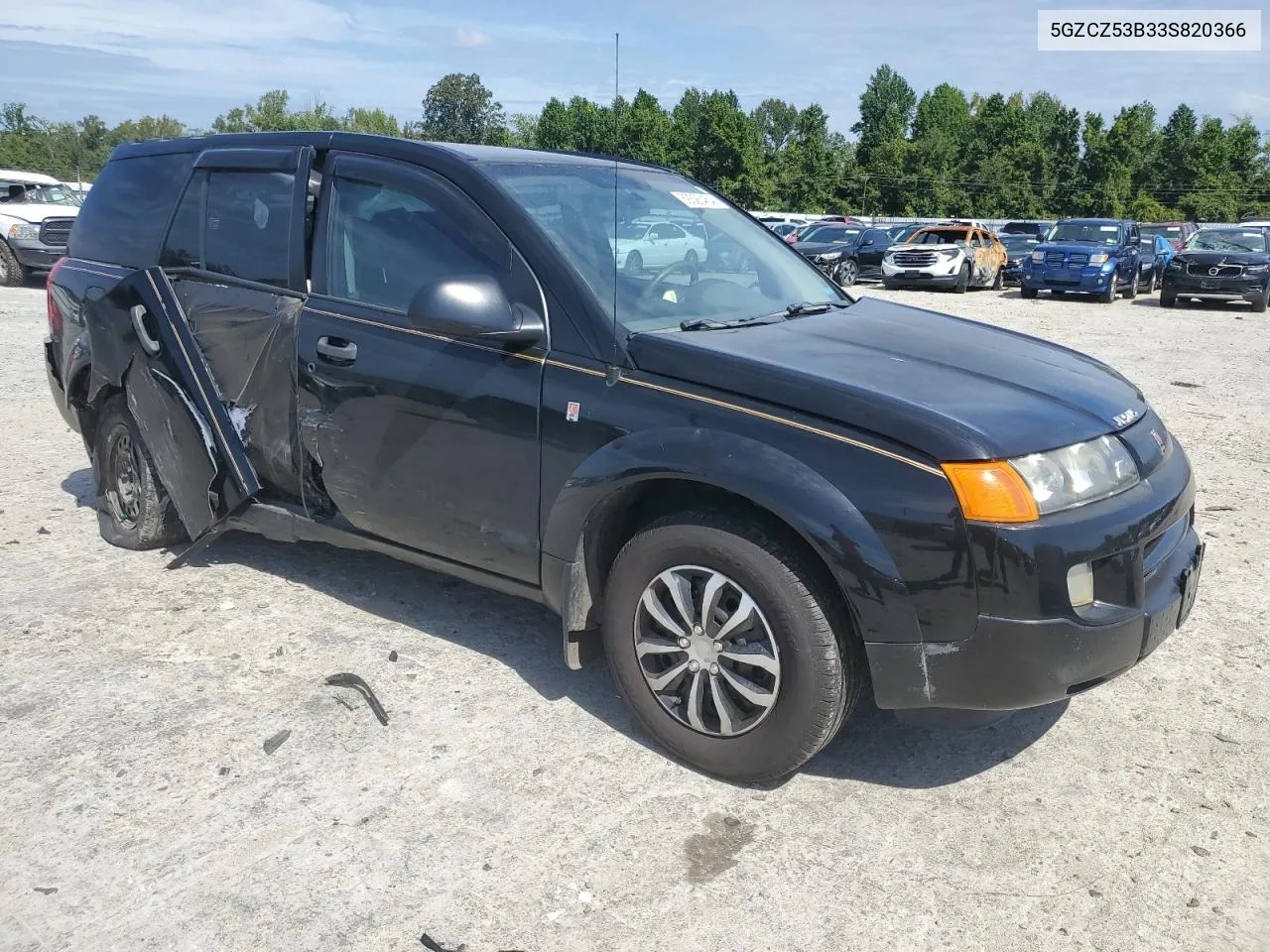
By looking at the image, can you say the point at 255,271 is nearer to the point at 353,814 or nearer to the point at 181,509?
the point at 181,509

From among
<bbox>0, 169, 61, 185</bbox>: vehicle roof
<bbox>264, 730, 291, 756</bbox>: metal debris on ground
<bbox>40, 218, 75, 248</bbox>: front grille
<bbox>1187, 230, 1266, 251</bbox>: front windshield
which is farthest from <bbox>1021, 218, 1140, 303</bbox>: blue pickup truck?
<bbox>264, 730, 291, 756</bbox>: metal debris on ground

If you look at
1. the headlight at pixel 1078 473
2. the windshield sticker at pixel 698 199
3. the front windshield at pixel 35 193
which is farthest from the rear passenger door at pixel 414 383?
the front windshield at pixel 35 193

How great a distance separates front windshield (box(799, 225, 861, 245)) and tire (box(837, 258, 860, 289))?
3.54ft

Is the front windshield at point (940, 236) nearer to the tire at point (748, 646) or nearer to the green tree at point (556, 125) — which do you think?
the tire at point (748, 646)

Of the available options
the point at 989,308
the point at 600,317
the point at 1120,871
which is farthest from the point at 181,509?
the point at 989,308

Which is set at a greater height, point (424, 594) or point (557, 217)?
point (557, 217)

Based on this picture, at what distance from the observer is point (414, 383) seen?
12.3ft

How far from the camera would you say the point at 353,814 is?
310cm

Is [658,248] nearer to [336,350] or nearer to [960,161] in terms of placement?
[336,350]

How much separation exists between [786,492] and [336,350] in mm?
1884

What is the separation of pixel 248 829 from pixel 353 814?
28cm

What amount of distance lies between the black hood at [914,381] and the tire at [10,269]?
1825 centimetres

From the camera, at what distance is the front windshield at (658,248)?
3.61 m

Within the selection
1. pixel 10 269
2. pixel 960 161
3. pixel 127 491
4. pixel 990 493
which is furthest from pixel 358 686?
pixel 960 161
